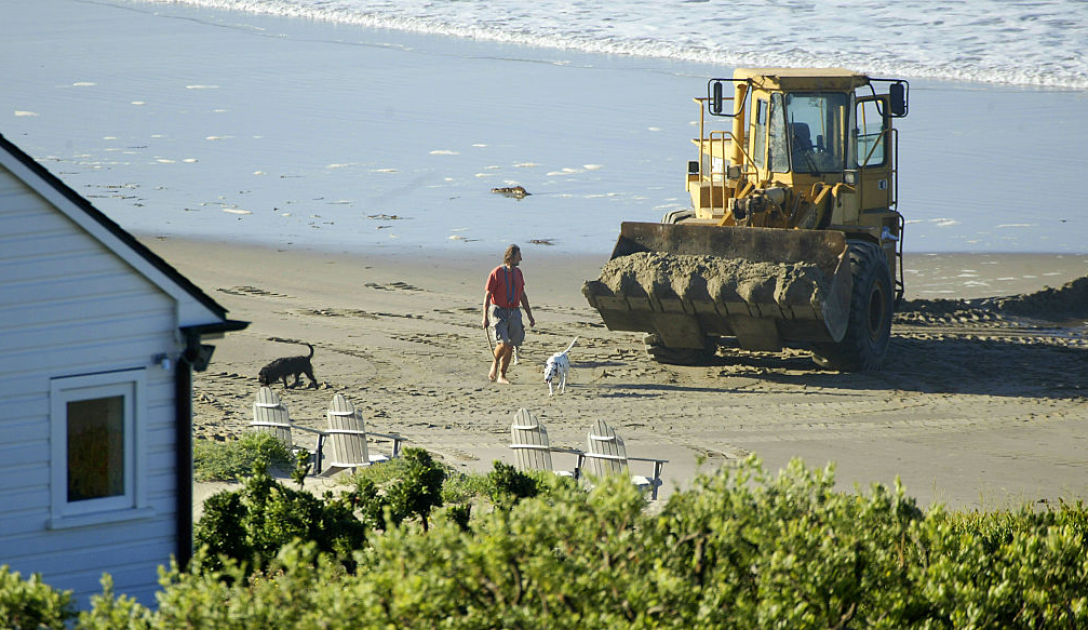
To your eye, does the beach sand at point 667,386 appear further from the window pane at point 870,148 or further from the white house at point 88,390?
the white house at point 88,390

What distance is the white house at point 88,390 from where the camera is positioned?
7.71 meters

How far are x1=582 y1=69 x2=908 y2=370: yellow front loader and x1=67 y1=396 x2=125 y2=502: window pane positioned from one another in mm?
7836

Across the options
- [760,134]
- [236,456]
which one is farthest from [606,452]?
[760,134]

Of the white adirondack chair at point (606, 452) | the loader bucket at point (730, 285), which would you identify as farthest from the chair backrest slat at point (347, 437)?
the loader bucket at point (730, 285)

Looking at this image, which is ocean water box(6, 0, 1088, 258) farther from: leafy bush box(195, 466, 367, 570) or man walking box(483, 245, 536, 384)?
leafy bush box(195, 466, 367, 570)

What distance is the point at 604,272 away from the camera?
50.1ft

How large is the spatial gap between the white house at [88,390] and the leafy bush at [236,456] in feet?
10.6

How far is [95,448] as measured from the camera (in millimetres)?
7988

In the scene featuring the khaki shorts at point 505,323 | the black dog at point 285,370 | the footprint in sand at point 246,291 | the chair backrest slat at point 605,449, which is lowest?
the chair backrest slat at point 605,449

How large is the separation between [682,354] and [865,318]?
7.54ft

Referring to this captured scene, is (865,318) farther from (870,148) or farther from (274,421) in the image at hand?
(274,421)

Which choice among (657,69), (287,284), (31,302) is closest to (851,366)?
(287,284)

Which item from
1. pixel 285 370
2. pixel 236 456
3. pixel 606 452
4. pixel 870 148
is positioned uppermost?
pixel 870 148

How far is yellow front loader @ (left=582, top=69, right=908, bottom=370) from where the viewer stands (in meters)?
14.7
